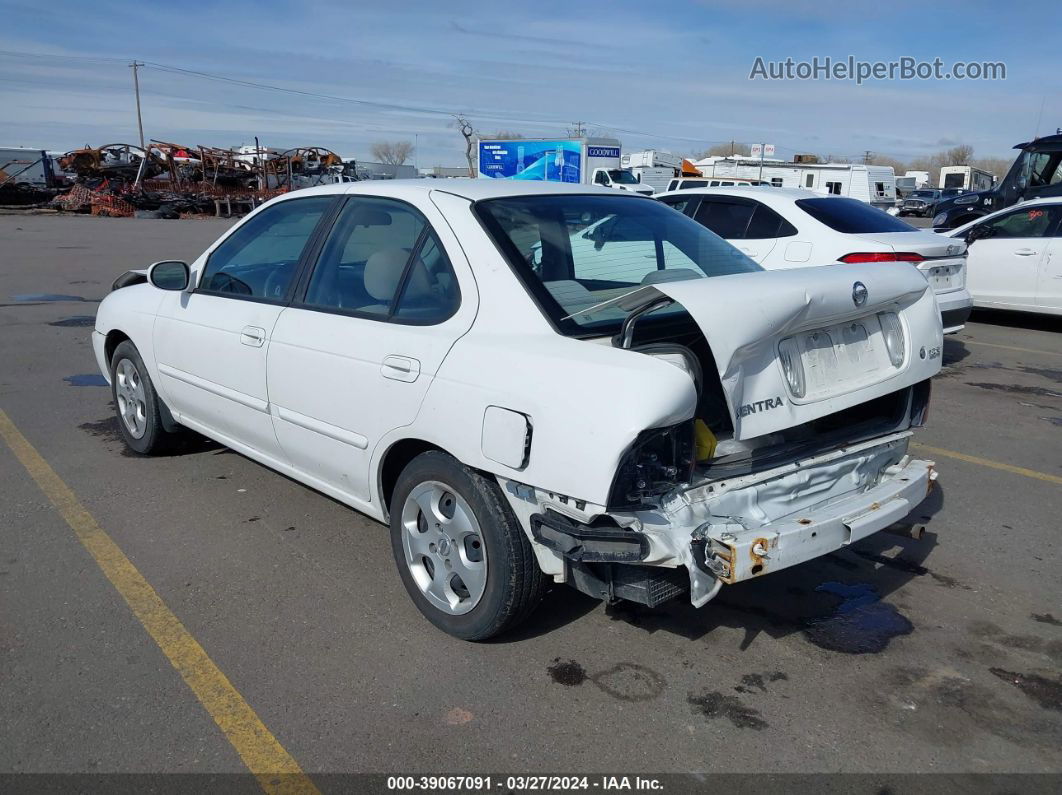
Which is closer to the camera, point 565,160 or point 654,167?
point 565,160

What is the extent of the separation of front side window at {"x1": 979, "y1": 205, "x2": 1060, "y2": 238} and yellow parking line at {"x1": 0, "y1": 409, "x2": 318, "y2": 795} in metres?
10.9

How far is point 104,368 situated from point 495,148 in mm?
33910

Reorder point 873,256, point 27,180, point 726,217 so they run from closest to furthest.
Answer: point 873,256 → point 726,217 → point 27,180

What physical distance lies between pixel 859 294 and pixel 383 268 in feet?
6.25

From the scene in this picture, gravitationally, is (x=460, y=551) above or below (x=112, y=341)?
below

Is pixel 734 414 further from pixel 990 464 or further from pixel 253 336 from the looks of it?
pixel 990 464

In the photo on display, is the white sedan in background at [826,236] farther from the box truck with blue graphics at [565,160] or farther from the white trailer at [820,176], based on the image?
the white trailer at [820,176]

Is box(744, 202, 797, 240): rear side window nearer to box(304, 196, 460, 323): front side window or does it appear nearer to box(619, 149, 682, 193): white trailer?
box(304, 196, 460, 323): front side window

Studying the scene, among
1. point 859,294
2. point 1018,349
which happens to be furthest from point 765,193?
point 859,294

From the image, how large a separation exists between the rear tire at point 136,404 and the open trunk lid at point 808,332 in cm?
327

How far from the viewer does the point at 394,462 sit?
3.65 metres

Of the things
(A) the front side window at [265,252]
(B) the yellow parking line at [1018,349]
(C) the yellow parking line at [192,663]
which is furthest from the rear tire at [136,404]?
(B) the yellow parking line at [1018,349]

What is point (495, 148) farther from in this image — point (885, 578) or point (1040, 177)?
point (885, 578)

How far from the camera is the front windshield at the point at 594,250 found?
132 inches
